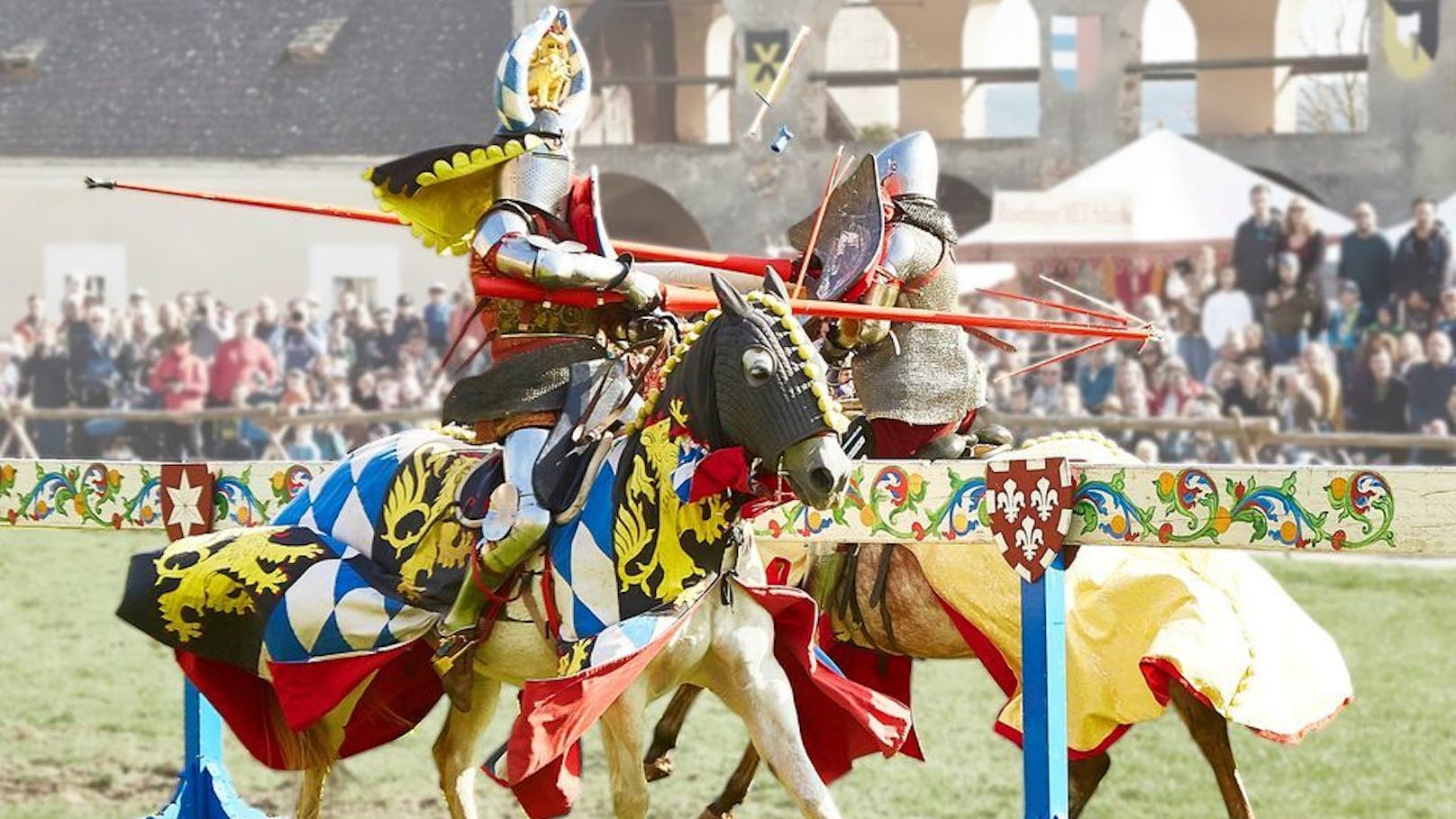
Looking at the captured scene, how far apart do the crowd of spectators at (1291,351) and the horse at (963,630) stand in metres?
7.83

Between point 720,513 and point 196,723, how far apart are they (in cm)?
247

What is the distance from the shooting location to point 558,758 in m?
6.07

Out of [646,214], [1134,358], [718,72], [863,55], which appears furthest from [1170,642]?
[863,55]

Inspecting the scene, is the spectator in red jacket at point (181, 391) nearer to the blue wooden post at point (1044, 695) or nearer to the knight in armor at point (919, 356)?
the knight in armor at point (919, 356)

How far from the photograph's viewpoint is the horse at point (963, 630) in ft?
22.4

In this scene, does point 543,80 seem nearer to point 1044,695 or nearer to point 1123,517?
point 1123,517

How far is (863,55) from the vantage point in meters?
36.1

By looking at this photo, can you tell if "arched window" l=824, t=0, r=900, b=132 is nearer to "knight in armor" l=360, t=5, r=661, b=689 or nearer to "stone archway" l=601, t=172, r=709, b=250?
"stone archway" l=601, t=172, r=709, b=250

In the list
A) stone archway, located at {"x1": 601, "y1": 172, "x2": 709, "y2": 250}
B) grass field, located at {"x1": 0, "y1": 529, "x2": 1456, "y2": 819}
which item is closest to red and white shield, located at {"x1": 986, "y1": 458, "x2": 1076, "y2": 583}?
grass field, located at {"x1": 0, "y1": 529, "x2": 1456, "y2": 819}

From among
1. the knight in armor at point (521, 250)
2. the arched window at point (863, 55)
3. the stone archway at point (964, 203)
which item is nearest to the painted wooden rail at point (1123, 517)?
the knight in armor at point (521, 250)

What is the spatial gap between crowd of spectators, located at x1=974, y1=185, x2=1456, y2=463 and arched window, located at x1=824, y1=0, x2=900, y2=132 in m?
17.6

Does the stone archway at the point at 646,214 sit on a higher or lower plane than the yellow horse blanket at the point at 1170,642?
higher

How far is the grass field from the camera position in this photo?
9055 millimetres

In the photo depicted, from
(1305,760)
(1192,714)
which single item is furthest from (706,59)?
(1192,714)
